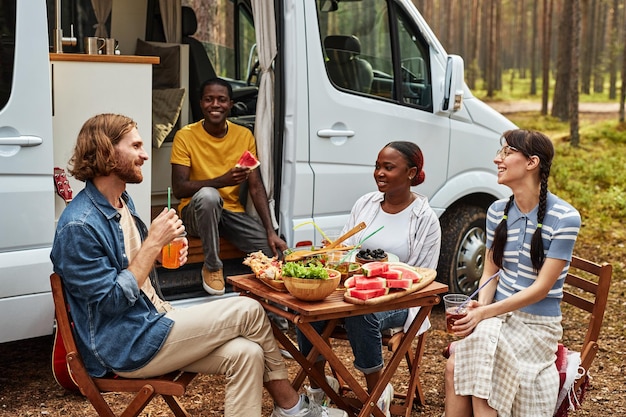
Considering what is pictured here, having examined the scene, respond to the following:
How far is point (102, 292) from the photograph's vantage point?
116 inches

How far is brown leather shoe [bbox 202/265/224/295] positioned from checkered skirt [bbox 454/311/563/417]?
5.70 feet

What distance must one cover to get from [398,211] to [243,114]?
7.62 ft

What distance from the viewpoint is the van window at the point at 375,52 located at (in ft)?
16.5

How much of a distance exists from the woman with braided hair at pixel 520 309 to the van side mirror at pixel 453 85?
5.72 feet

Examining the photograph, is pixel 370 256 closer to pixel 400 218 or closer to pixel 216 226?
pixel 400 218

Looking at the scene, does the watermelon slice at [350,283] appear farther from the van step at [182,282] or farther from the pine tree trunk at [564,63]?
the pine tree trunk at [564,63]

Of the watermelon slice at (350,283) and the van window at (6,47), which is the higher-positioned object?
the van window at (6,47)

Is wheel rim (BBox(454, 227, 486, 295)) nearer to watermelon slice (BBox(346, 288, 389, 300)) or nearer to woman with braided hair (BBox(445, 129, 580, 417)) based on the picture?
woman with braided hair (BBox(445, 129, 580, 417))

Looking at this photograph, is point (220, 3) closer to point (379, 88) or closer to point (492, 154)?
point (379, 88)

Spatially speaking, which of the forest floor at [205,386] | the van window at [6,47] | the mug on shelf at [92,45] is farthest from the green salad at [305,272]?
the mug on shelf at [92,45]

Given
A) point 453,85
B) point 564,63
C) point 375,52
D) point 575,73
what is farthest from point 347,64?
point 564,63

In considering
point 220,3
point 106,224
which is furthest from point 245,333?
point 220,3

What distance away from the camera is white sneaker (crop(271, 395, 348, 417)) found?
343 centimetres

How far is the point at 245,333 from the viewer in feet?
10.8
